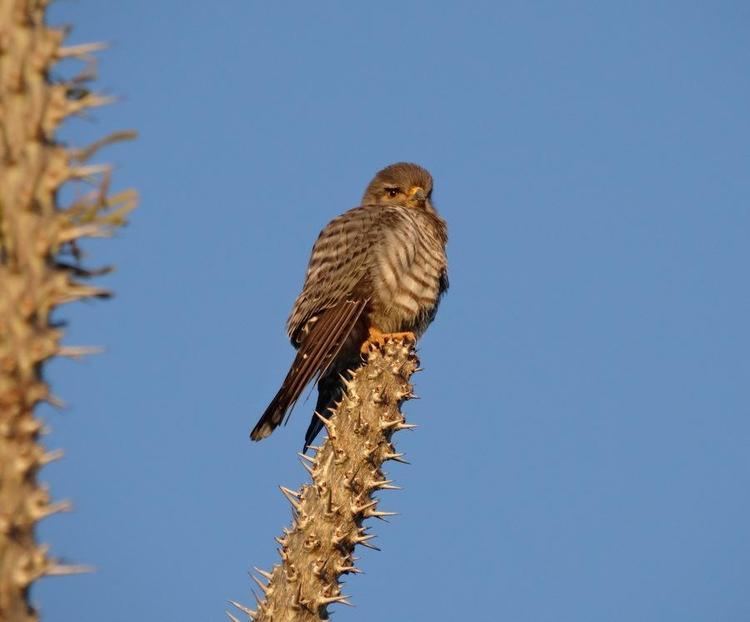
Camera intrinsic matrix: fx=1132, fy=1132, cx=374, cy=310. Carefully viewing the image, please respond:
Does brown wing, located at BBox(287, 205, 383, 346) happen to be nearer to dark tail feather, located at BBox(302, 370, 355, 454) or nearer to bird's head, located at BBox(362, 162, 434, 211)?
dark tail feather, located at BBox(302, 370, 355, 454)

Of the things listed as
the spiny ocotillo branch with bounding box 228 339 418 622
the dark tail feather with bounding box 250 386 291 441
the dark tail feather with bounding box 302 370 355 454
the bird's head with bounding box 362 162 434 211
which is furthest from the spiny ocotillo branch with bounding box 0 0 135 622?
the bird's head with bounding box 362 162 434 211

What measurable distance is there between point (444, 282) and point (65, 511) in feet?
20.5

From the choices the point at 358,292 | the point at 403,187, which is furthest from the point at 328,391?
the point at 403,187

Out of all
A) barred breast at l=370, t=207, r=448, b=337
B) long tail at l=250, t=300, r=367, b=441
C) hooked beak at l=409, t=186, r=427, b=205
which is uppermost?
hooked beak at l=409, t=186, r=427, b=205

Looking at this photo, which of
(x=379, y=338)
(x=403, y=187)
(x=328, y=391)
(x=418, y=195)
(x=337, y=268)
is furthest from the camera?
(x=403, y=187)

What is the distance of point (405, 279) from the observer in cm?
784

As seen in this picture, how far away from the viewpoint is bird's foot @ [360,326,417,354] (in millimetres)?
7274

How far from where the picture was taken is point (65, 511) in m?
2.24

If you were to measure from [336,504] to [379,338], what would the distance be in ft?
10.9

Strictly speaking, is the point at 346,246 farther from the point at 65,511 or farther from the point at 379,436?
the point at 65,511

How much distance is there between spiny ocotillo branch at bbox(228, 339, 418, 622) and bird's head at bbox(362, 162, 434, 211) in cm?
461

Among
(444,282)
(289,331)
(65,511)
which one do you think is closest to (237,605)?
(65,511)

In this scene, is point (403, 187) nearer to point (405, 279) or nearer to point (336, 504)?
point (405, 279)

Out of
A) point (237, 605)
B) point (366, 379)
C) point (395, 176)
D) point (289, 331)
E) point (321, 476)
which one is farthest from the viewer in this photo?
point (395, 176)
